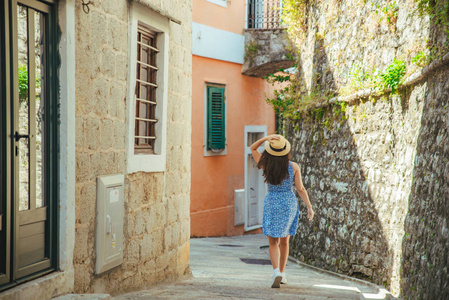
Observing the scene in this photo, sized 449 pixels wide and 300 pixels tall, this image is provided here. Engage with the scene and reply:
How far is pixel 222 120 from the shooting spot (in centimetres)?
1460

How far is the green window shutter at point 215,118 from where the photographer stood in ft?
46.5

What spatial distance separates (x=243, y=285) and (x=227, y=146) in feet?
30.8

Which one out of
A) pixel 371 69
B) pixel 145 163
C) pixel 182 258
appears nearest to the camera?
pixel 145 163

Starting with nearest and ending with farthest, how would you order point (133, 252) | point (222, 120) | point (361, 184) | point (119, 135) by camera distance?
point (119, 135)
point (133, 252)
point (361, 184)
point (222, 120)

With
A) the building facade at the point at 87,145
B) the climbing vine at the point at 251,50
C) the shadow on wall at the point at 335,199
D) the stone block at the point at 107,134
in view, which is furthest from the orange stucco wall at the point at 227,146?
the stone block at the point at 107,134

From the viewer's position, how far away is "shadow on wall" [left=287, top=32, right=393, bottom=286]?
709 centimetres

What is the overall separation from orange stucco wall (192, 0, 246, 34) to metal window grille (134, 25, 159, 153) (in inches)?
298

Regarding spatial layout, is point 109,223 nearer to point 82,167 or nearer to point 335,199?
point 82,167

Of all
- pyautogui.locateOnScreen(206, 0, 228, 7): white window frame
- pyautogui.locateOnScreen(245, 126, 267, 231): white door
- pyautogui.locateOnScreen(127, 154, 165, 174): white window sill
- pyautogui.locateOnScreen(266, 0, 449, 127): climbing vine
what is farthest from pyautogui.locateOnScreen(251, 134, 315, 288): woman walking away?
pyautogui.locateOnScreen(245, 126, 267, 231): white door

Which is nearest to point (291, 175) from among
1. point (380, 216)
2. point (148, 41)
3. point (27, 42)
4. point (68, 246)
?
point (380, 216)

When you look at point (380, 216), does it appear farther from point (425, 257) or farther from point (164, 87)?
point (164, 87)

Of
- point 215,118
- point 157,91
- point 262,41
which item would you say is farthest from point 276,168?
point 262,41

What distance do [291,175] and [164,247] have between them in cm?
150

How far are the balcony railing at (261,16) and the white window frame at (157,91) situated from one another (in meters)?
9.68
